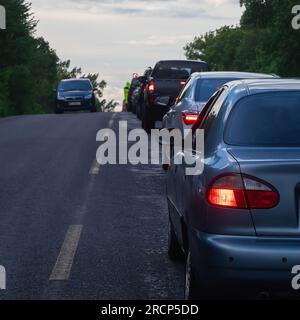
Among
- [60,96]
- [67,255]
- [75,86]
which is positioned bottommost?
[60,96]

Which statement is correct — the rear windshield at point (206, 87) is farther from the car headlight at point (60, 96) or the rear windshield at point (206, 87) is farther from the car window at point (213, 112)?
the car headlight at point (60, 96)

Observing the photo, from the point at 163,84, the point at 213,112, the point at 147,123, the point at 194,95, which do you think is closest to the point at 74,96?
the point at 147,123

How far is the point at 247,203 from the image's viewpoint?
567cm

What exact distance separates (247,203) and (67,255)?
11.4ft

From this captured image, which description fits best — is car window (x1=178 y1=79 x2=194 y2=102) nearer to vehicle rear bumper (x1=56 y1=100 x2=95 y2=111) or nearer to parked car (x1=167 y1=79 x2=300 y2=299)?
parked car (x1=167 y1=79 x2=300 y2=299)

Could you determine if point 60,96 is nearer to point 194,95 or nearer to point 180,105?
point 194,95

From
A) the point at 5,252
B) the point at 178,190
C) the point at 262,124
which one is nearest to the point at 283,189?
the point at 262,124

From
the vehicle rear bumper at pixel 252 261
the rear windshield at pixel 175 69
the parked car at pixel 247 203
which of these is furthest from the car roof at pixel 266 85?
the rear windshield at pixel 175 69

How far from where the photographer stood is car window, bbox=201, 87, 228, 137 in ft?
21.8

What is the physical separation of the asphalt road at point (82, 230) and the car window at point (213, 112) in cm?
136

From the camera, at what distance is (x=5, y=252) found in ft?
29.6
